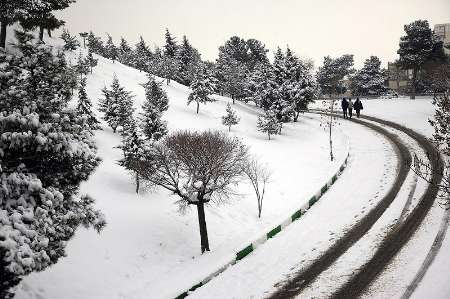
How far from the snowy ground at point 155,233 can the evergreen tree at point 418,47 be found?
860 inches

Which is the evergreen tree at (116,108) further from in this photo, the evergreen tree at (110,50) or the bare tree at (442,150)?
the evergreen tree at (110,50)

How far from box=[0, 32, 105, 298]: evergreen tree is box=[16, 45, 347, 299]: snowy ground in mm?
3850

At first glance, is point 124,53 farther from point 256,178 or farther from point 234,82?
point 256,178

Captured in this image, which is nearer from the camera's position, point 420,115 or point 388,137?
point 388,137

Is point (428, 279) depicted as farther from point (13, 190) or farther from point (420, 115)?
point (420, 115)

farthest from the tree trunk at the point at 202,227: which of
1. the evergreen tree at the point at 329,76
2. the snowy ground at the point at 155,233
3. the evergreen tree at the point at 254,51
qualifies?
the evergreen tree at the point at 254,51


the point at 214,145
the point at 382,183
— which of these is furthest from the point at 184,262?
the point at 382,183

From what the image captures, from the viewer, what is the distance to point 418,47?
49719 millimetres

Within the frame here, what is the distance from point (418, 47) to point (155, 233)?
45150 millimetres

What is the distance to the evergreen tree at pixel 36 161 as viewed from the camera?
968 cm

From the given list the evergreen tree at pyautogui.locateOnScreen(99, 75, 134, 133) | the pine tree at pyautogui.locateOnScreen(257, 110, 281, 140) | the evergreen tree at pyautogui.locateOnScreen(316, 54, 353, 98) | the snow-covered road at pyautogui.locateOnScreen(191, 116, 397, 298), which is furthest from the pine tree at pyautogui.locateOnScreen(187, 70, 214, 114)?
the evergreen tree at pyautogui.locateOnScreen(316, 54, 353, 98)

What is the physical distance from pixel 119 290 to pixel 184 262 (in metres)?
3.80

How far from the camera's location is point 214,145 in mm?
18812

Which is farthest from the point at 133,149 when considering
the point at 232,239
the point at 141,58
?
the point at 141,58
